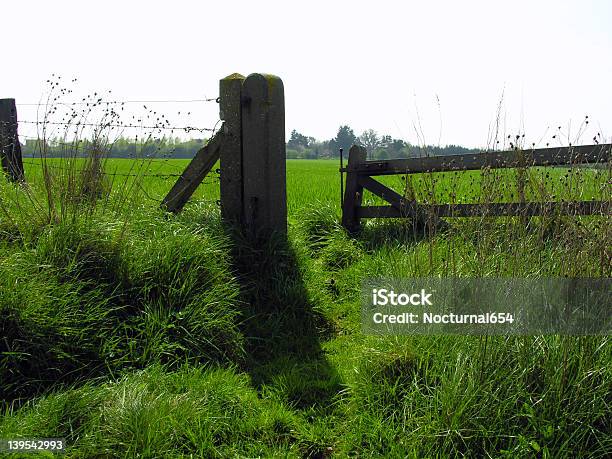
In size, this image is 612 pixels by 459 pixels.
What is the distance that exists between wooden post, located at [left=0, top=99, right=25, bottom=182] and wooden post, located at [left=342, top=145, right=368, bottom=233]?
3971mm

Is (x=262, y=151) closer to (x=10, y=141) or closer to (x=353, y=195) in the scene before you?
(x=353, y=195)

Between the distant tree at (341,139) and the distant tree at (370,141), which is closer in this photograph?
the distant tree at (370,141)

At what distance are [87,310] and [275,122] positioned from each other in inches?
112

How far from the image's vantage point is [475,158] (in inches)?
253

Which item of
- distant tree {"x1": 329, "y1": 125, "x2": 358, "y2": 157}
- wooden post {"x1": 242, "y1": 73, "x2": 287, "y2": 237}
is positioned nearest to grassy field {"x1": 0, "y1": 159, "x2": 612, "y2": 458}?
wooden post {"x1": 242, "y1": 73, "x2": 287, "y2": 237}

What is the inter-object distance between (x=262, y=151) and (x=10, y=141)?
3.69m

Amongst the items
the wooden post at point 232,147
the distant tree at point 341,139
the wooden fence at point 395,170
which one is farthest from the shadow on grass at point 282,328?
the distant tree at point 341,139

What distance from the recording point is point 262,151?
6.04m

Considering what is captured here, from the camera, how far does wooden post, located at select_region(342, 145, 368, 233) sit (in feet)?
24.3

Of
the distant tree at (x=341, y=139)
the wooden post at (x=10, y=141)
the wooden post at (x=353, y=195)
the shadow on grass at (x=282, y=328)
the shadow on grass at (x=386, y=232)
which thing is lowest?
the shadow on grass at (x=282, y=328)

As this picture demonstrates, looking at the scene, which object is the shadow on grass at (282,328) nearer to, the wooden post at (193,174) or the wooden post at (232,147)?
the wooden post at (232,147)

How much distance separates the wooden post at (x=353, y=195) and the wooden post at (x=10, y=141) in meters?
3.97

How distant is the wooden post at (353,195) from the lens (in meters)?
7.40

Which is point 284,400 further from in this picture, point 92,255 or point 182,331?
point 92,255
